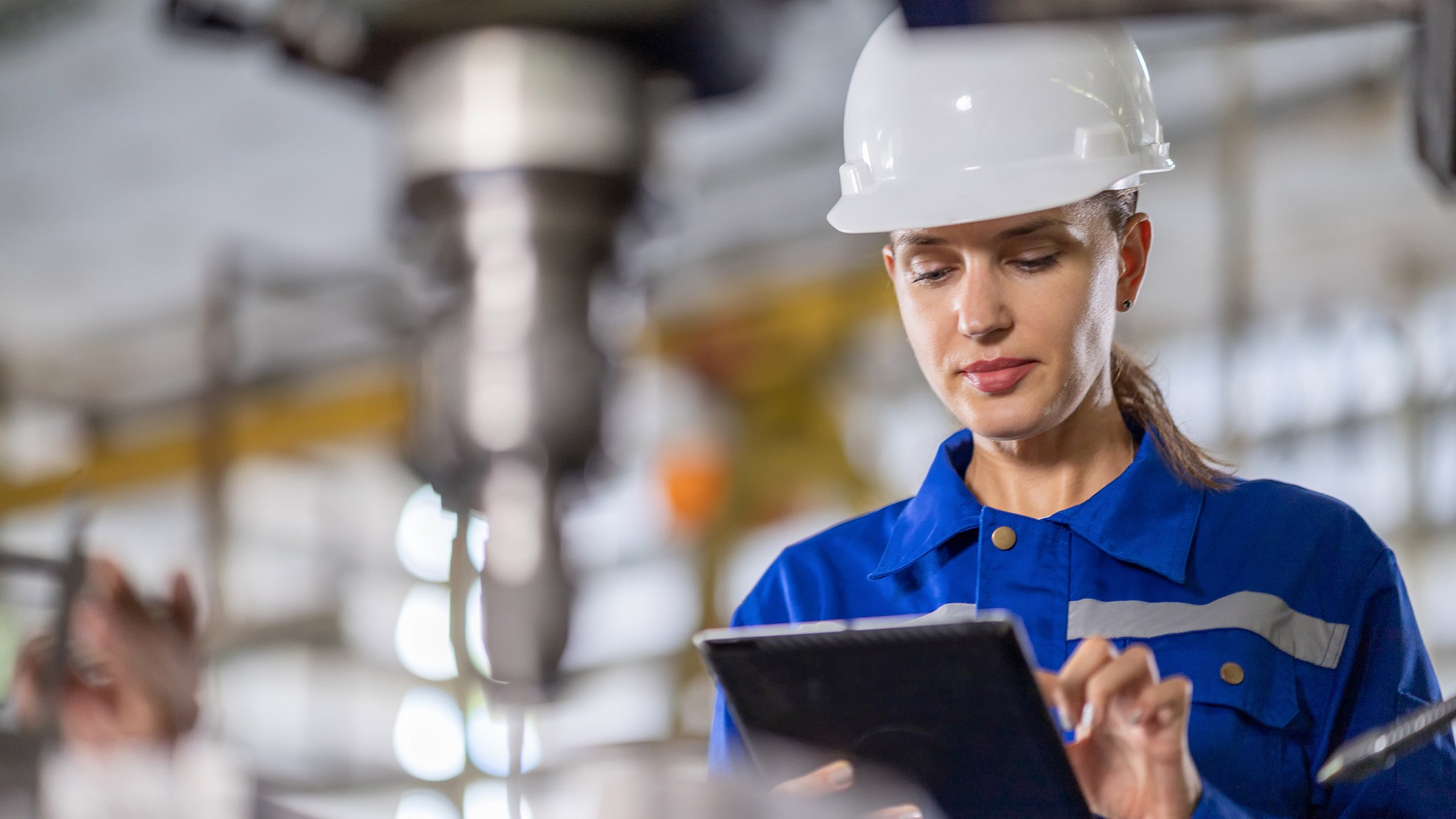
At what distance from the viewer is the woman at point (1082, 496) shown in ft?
5.00

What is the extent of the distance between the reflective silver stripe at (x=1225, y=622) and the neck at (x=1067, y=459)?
0.51ft

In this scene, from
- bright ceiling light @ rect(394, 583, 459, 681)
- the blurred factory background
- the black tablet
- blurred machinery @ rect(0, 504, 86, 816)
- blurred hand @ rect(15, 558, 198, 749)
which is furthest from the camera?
bright ceiling light @ rect(394, 583, 459, 681)

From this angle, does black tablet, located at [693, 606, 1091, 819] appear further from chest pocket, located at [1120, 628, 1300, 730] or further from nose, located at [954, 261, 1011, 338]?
nose, located at [954, 261, 1011, 338]

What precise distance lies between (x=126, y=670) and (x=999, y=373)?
92 cm

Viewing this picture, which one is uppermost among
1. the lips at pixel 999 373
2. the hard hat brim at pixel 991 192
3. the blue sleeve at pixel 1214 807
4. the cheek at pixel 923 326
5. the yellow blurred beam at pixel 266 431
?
the yellow blurred beam at pixel 266 431

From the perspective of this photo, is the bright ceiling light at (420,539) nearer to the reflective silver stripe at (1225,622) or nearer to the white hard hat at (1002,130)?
the white hard hat at (1002,130)

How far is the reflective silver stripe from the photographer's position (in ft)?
5.05

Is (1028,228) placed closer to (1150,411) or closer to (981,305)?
(981,305)

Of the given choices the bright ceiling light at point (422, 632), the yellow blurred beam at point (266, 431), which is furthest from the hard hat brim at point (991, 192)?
the bright ceiling light at point (422, 632)

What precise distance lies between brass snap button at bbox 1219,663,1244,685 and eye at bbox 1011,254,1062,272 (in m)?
0.45

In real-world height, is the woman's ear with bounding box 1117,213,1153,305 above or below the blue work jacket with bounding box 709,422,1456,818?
above

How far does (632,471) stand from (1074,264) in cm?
820

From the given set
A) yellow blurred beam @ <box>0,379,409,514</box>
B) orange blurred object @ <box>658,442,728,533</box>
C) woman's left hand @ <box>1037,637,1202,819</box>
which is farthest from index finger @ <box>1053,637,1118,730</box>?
yellow blurred beam @ <box>0,379,409,514</box>

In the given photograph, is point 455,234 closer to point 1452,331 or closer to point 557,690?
point 557,690
